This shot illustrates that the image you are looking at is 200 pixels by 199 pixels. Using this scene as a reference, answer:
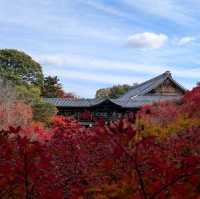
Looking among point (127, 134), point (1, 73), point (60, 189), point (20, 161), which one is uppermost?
point (1, 73)

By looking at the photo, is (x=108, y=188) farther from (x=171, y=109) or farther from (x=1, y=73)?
(x=1, y=73)

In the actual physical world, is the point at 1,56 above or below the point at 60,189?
above

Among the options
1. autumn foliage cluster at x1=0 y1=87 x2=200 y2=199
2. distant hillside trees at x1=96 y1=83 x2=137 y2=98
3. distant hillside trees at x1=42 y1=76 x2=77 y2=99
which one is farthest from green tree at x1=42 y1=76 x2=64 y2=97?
autumn foliage cluster at x1=0 y1=87 x2=200 y2=199

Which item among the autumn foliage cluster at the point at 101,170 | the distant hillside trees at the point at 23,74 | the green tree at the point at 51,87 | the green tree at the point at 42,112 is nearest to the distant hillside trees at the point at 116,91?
the green tree at the point at 51,87

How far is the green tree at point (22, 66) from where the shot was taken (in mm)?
39247

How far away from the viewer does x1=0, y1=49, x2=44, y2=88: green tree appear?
39.2m

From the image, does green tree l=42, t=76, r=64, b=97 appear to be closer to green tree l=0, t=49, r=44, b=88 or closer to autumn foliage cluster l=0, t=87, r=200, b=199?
green tree l=0, t=49, r=44, b=88

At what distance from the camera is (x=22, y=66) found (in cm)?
3975

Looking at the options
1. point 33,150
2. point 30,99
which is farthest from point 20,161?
point 30,99

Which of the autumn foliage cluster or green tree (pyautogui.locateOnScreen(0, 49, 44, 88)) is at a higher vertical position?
green tree (pyautogui.locateOnScreen(0, 49, 44, 88))

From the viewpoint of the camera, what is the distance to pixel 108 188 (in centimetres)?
376

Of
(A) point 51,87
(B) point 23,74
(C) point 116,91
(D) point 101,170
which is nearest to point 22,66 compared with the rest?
(B) point 23,74

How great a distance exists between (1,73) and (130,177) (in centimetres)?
3272

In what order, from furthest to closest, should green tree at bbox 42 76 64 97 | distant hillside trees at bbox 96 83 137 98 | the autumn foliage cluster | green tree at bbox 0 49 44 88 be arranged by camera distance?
distant hillside trees at bbox 96 83 137 98
green tree at bbox 42 76 64 97
green tree at bbox 0 49 44 88
the autumn foliage cluster
